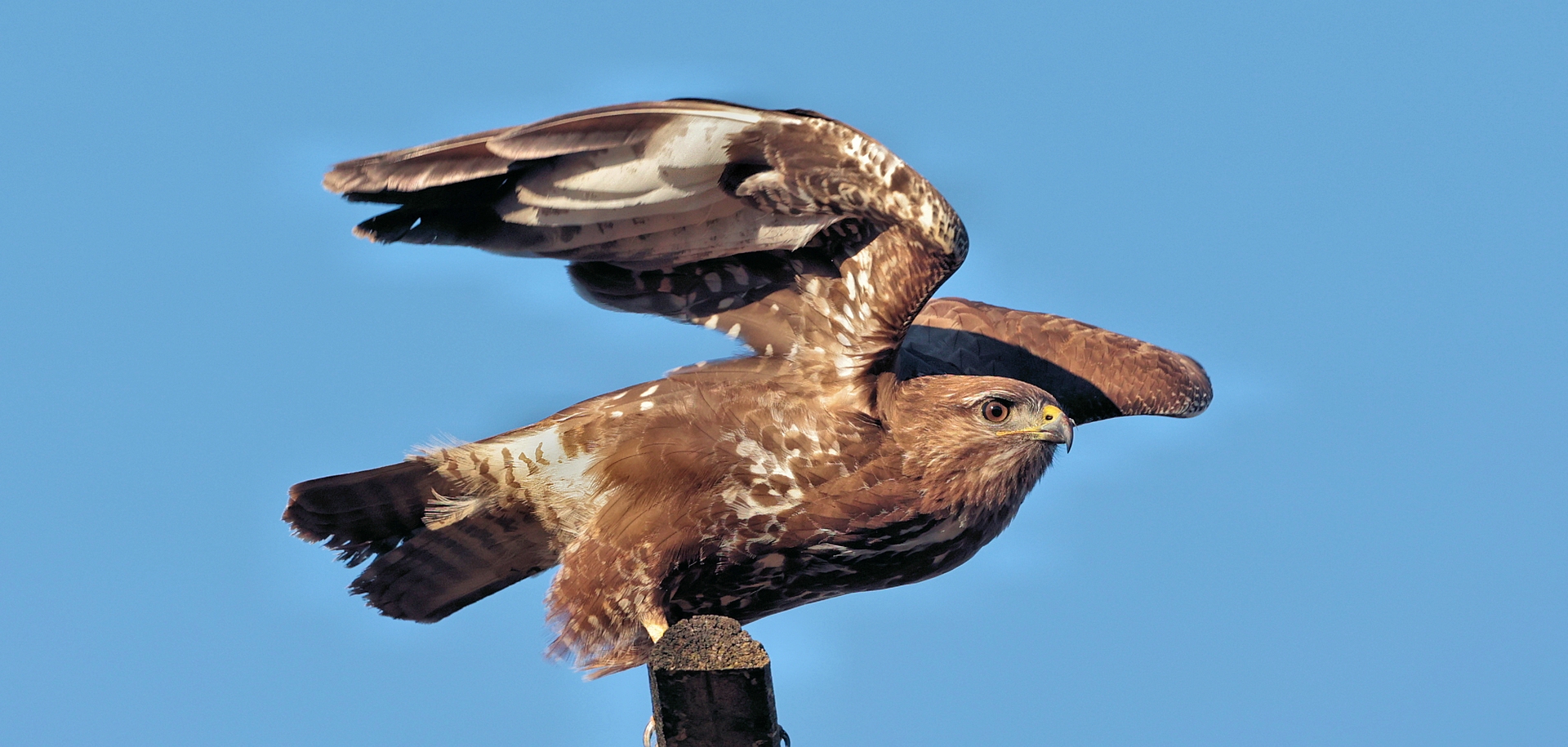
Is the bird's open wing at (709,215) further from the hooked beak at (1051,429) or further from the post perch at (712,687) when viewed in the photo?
the post perch at (712,687)

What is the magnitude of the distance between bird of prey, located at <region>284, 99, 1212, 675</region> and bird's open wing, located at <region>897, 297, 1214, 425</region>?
0.82 meters

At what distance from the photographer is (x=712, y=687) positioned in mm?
6414

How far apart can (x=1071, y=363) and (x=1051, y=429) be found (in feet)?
4.79

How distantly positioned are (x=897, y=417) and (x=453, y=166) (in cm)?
240

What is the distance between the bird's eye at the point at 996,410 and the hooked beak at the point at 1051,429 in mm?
72

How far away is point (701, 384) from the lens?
7.93 metres

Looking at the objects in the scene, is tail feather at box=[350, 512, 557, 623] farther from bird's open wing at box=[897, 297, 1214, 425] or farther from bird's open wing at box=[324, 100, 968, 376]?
bird's open wing at box=[897, 297, 1214, 425]

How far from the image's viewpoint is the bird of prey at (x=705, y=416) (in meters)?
7.13

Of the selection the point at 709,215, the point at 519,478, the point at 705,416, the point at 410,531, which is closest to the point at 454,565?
the point at 410,531

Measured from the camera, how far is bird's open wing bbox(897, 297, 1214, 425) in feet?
30.0

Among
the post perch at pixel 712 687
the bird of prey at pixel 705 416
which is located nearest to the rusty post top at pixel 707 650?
the post perch at pixel 712 687

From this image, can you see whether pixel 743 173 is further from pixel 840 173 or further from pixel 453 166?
pixel 453 166

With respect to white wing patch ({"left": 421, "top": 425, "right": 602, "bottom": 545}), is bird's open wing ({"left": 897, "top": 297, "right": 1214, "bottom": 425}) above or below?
above

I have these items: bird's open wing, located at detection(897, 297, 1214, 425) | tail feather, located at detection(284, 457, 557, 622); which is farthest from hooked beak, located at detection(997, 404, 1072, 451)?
tail feather, located at detection(284, 457, 557, 622)
